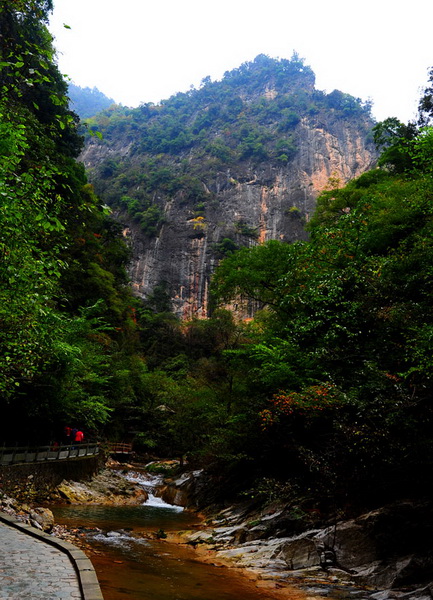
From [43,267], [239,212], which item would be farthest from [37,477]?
[239,212]

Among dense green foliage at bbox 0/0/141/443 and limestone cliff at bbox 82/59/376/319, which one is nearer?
dense green foliage at bbox 0/0/141/443

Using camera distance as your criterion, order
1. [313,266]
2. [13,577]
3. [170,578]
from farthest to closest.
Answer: [313,266], [170,578], [13,577]

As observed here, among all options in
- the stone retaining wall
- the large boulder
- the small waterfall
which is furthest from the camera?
the small waterfall

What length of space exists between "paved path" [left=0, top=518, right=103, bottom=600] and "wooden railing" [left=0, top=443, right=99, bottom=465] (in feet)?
30.2

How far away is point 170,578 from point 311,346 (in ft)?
27.5

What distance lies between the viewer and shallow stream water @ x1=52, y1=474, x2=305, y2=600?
7230mm

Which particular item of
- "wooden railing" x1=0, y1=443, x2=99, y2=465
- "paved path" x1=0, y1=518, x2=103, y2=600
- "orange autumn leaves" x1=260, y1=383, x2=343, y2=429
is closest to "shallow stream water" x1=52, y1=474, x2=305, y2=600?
"paved path" x1=0, y1=518, x2=103, y2=600

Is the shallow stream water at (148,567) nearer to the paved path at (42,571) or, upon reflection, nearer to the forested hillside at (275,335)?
the paved path at (42,571)

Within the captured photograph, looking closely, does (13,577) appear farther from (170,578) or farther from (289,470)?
(289,470)

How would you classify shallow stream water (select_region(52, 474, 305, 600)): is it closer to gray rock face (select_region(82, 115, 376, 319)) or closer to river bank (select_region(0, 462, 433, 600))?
river bank (select_region(0, 462, 433, 600))

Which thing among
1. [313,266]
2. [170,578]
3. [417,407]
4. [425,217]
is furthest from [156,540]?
[425,217]

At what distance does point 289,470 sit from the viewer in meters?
14.0

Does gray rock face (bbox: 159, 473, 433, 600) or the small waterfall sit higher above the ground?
gray rock face (bbox: 159, 473, 433, 600)

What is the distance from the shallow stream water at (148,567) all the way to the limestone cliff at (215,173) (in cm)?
5094
